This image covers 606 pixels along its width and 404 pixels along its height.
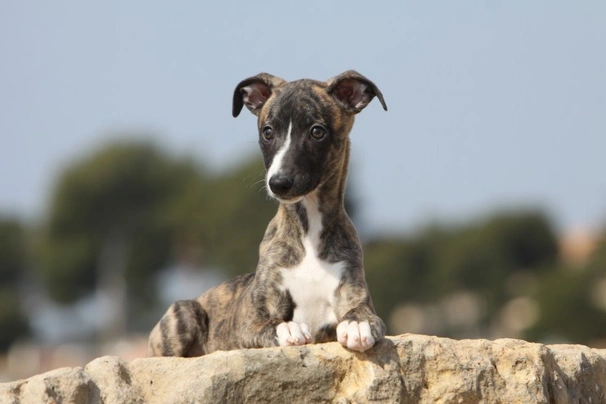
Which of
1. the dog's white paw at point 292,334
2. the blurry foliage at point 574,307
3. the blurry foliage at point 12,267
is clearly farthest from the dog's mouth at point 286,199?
the blurry foliage at point 12,267

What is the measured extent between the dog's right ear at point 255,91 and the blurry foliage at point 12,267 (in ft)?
285

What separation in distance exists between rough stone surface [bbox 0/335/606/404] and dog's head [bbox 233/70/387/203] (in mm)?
1632

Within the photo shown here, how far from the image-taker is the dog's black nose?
1077 centimetres

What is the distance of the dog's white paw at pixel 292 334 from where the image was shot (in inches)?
414

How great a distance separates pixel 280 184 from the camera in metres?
10.8

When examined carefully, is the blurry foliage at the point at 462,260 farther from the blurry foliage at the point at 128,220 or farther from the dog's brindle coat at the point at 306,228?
the dog's brindle coat at the point at 306,228

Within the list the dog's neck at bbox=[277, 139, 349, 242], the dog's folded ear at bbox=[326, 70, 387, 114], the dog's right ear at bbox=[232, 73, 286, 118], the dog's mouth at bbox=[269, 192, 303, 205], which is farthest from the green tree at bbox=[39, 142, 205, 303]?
the dog's mouth at bbox=[269, 192, 303, 205]

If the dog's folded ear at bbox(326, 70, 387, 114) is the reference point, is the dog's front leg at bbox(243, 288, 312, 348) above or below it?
below

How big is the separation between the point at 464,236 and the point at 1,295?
38618mm

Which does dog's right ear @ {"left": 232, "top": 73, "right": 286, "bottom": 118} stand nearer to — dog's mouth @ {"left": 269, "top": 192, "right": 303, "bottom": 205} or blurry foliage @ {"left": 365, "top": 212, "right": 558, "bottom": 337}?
dog's mouth @ {"left": 269, "top": 192, "right": 303, "bottom": 205}

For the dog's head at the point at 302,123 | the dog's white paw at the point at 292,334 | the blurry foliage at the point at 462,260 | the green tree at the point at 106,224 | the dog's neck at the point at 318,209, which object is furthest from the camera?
the green tree at the point at 106,224

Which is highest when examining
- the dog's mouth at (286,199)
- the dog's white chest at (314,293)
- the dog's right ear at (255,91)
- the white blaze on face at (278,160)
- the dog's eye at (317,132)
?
the dog's right ear at (255,91)

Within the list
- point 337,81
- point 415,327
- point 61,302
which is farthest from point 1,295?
point 337,81

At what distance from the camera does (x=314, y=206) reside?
11.6 metres
